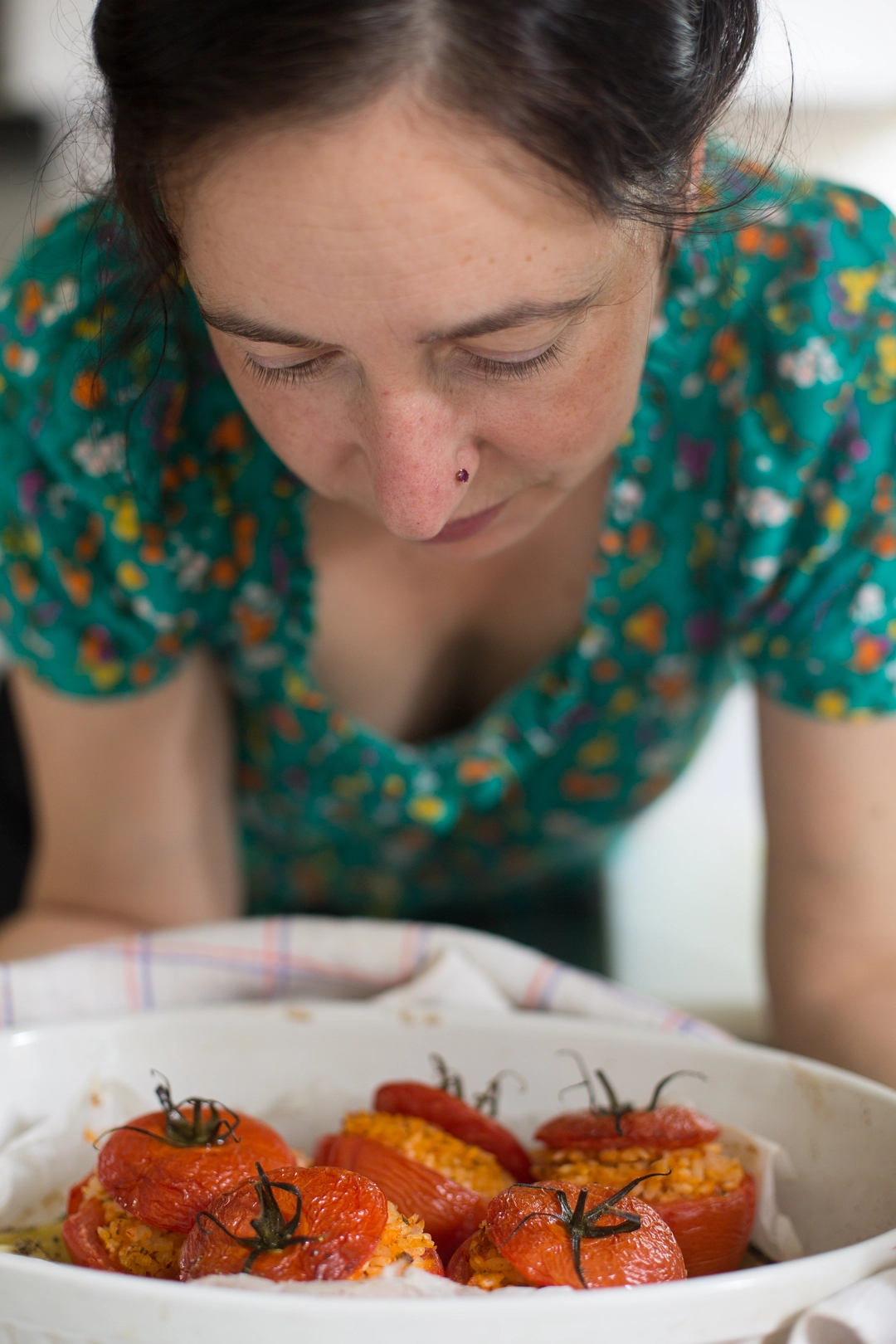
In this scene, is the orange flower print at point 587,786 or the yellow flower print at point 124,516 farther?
the orange flower print at point 587,786

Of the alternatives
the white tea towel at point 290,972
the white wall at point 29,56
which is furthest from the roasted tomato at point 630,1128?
the white wall at point 29,56

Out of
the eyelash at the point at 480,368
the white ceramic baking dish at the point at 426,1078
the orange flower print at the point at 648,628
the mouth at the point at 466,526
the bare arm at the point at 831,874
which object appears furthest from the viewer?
the orange flower print at the point at 648,628

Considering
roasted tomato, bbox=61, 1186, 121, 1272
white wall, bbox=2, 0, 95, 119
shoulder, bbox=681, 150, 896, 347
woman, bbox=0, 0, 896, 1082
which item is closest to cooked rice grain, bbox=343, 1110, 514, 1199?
roasted tomato, bbox=61, 1186, 121, 1272

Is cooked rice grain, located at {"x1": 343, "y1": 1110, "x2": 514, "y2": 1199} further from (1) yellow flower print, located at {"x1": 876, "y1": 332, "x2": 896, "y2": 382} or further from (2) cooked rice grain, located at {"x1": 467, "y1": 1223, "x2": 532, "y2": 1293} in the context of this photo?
(1) yellow flower print, located at {"x1": 876, "y1": 332, "x2": 896, "y2": 382}

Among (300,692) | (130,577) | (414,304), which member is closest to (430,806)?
(300,692)

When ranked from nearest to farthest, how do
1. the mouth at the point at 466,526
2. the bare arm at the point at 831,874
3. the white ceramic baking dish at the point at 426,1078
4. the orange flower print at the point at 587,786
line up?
the white ceramic baking dish at the point at 426,1078
the mouth at the point at 466,526
the bare arm at the point at 831,874
the orange flower print at the point at 587,786

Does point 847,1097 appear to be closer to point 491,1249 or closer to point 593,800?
point 491,1249

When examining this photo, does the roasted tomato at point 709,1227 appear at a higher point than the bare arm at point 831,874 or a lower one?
lower

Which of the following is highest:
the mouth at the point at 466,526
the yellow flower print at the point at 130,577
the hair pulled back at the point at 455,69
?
the hair pulled back at the point at 455,69

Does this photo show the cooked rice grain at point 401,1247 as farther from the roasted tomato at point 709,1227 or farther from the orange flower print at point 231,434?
the orange flower print at point 231,434
